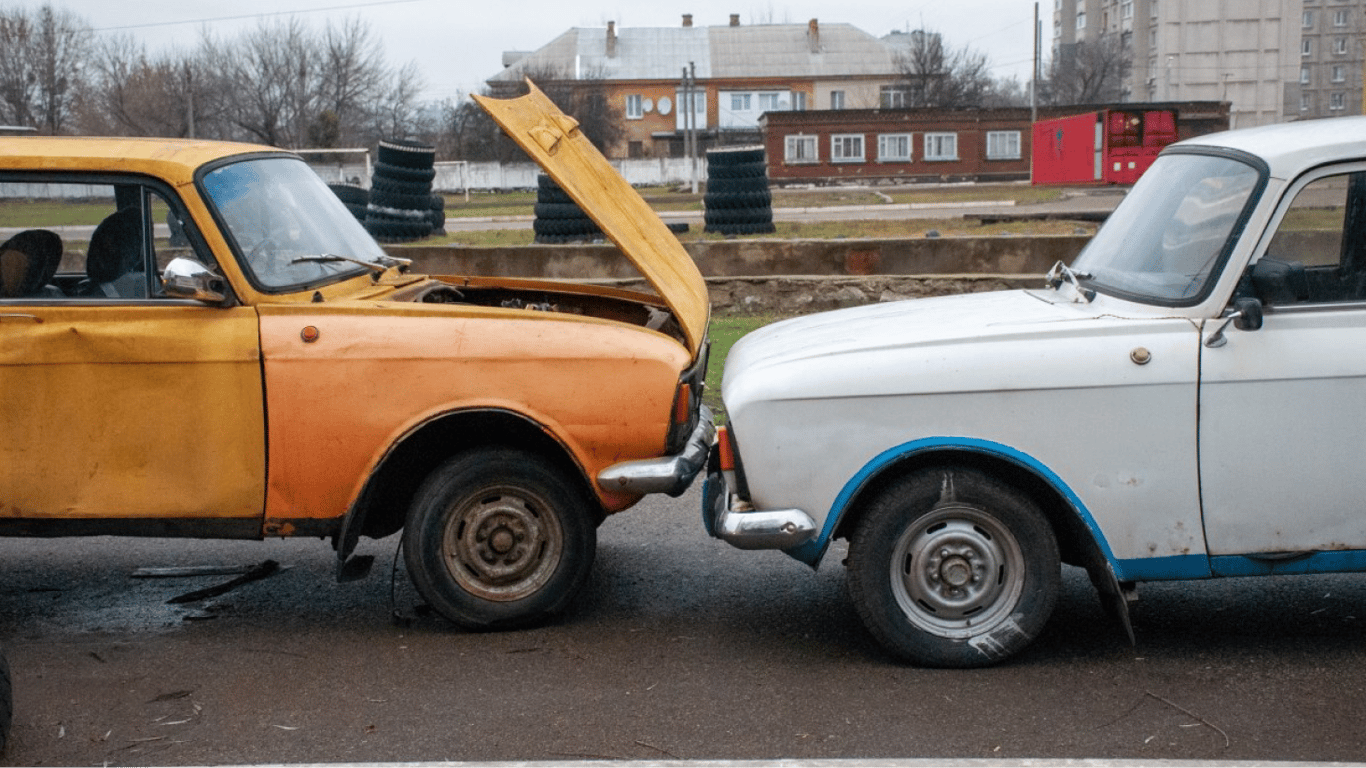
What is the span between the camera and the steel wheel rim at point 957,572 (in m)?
4.55

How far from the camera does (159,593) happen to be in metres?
5.79

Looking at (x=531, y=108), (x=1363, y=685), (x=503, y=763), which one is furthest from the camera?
(x=531, y=108)

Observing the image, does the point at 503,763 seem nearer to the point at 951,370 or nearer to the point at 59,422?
the point at 951,370

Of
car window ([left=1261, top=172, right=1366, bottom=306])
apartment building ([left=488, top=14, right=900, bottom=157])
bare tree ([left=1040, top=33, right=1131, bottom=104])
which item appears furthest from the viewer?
bare tree ([left=1040, top=33, right=1131, bottom=104])

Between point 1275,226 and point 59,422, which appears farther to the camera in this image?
point 59,422

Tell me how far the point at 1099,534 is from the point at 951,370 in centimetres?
71

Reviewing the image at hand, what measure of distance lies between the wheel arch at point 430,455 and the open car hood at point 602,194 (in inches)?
27.0

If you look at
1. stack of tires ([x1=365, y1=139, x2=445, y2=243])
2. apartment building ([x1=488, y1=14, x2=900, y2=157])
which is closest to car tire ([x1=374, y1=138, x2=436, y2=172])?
stack of tires ([x1=365, y1=139, x2=445, y2=243])

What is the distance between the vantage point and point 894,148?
60250mm

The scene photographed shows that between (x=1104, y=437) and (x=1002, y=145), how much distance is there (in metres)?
58.6

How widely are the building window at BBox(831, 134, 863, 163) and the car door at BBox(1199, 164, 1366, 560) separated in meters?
56.0

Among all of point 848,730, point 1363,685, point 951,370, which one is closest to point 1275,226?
point 951,370

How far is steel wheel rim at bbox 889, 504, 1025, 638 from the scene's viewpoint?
4.55 meters

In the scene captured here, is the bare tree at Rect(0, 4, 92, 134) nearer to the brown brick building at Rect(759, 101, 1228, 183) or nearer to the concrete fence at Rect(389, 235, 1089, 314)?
the brown brick building at Rect(759, 101, 1228, 183)
